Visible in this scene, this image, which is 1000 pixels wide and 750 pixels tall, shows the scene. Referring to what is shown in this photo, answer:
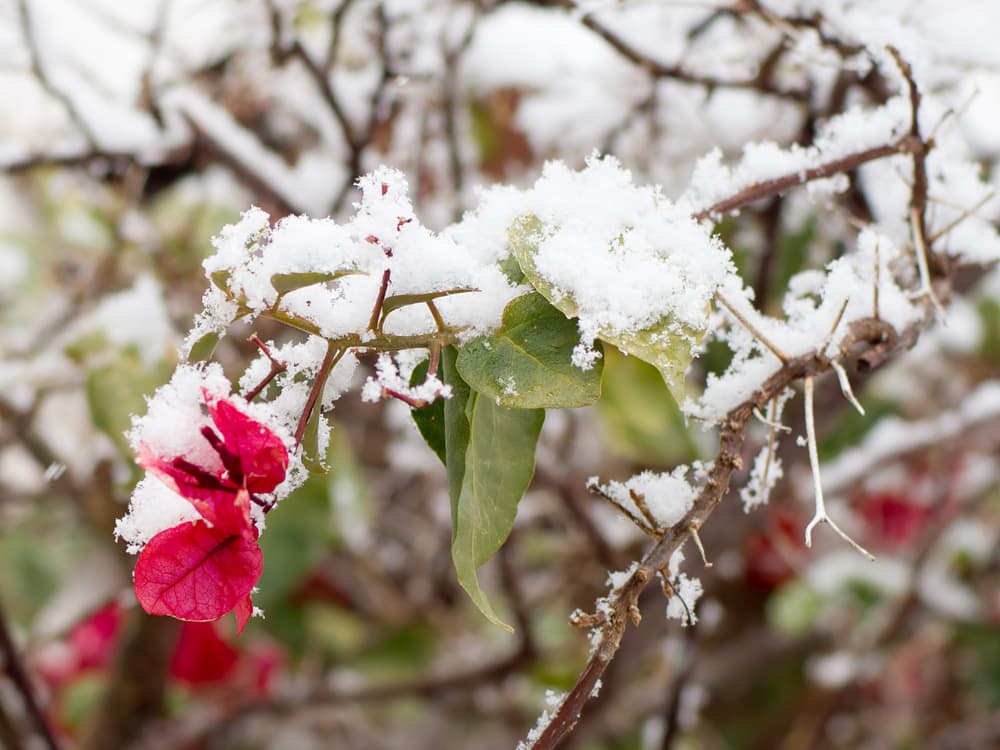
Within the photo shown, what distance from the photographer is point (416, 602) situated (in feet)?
4.83

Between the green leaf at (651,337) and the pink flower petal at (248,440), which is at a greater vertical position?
the green leaf at (651,337)

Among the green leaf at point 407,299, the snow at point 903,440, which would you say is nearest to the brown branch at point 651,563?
the green leaf at point 407,299

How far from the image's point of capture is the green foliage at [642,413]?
3.40ft

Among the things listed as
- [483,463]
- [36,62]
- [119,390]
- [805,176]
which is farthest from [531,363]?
[36,62]

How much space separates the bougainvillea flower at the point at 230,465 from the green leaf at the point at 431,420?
0.22 ft

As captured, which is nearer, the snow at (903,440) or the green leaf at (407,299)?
the green leaf at (407,299)

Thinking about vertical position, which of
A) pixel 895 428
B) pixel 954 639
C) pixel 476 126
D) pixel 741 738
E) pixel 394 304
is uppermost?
pixel 394 304

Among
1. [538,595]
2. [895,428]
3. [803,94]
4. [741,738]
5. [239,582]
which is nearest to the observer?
[239,582]

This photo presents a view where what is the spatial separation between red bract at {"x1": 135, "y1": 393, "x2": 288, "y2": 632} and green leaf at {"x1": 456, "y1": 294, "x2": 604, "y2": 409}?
0.08 m

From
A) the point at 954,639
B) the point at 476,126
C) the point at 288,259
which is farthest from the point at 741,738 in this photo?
the point at 288,259

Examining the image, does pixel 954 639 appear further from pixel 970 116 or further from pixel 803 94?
pixel 803 94

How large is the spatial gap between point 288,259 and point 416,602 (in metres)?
1.22

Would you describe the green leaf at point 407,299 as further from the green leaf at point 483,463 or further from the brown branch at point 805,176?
the brown branch at point 805,176

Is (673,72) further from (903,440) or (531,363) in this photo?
(903,440)
